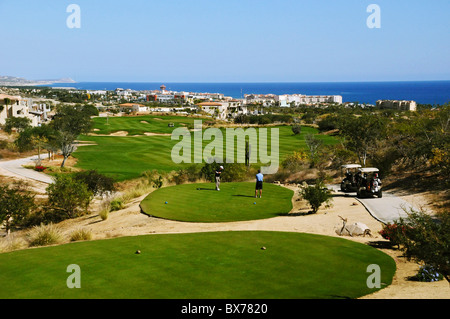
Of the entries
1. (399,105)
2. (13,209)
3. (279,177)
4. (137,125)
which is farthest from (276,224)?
(399,105)

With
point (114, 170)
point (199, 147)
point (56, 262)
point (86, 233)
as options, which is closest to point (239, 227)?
point (86, 233)

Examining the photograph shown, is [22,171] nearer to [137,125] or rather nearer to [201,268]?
[201,268]

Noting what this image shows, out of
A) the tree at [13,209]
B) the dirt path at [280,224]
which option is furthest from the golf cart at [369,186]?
the tree at [13,209]

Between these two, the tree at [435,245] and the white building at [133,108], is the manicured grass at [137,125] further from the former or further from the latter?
the tree at [435,245]

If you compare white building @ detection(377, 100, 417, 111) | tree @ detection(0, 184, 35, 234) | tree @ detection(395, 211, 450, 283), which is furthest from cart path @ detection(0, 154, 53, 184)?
white building @ detection(377, 100, 417, 111)
